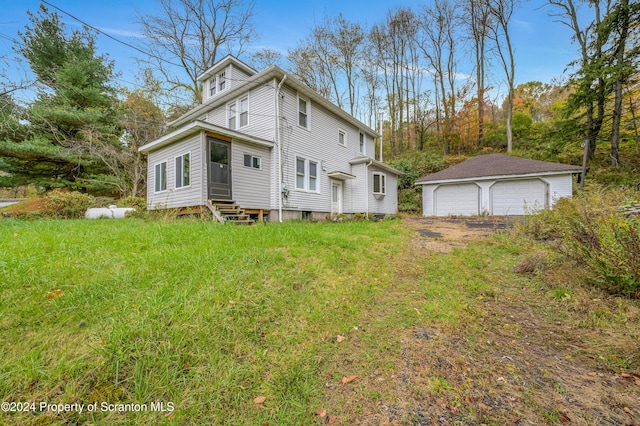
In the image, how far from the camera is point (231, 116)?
11.6 m

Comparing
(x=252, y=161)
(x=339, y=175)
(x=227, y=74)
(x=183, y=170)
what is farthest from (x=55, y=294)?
(x=227, y=74)

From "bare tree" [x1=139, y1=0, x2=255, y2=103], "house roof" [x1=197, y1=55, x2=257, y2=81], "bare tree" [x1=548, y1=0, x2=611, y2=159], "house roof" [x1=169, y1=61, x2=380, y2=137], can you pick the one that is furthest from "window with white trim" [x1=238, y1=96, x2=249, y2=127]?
"bare tree" [x1=548, y1=0, x2=611, y2=159]

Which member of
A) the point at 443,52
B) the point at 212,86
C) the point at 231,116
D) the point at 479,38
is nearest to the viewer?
the point at 231,116

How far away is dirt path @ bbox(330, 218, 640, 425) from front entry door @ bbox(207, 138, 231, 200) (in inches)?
307

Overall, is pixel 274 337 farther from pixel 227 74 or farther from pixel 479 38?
pixel 479 38

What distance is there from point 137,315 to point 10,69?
229 inches

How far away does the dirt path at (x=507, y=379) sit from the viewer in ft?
5.42

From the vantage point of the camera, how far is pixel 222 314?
2492mm

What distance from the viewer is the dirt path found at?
165cm

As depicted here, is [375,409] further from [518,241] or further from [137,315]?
[518,241]

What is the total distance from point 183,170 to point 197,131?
1.71m

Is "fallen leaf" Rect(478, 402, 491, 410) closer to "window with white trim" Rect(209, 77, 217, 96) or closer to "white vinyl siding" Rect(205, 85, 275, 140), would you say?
"white vinyl siding" Rect(205, 85, 275, 140)

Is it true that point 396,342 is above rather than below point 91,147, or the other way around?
below

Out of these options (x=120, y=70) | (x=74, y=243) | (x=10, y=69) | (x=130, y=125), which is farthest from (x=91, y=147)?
(x=74, y=243)
